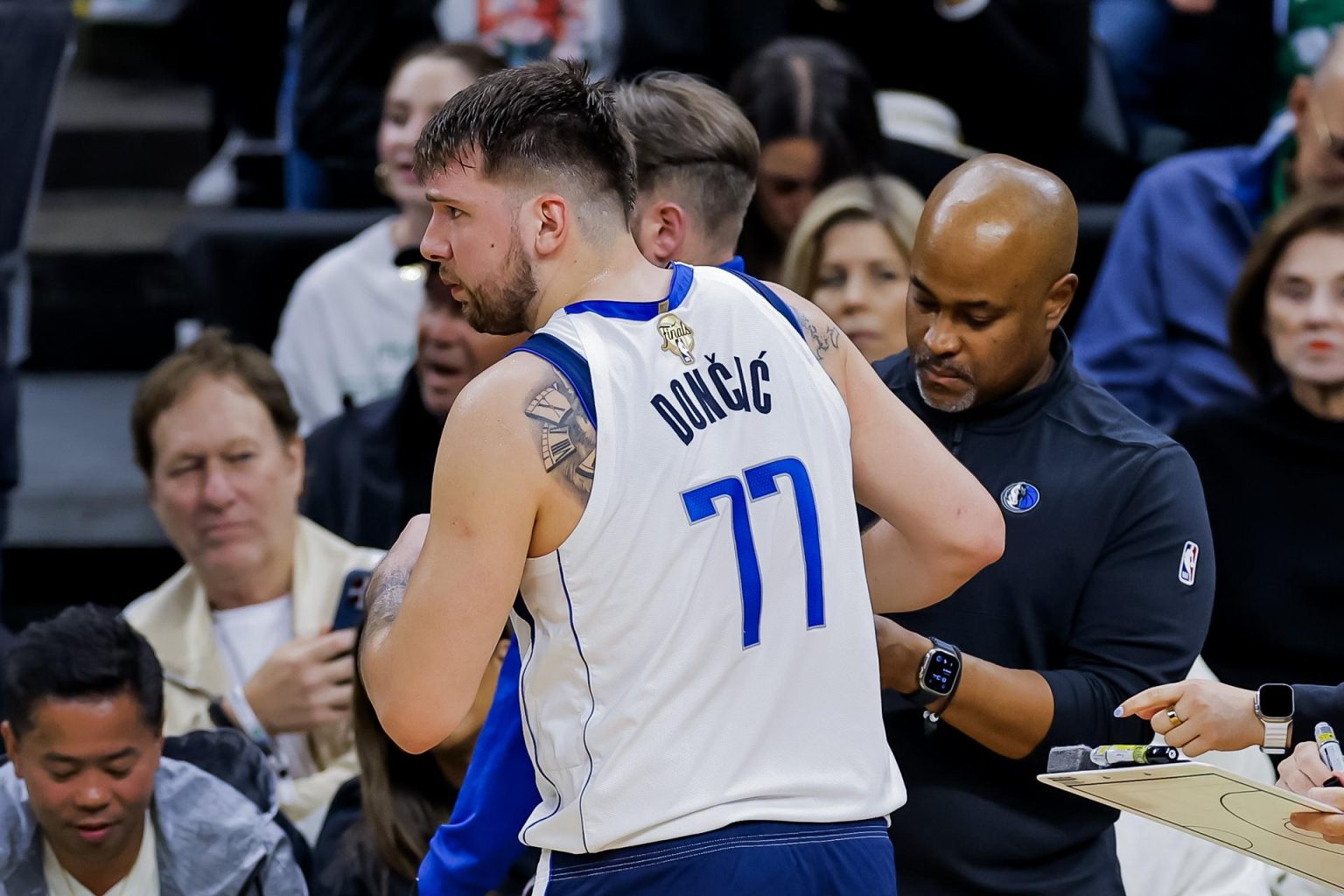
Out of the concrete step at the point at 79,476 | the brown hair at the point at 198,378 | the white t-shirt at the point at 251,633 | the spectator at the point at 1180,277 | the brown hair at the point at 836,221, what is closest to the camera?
the white t-shirt at the point at 251,633

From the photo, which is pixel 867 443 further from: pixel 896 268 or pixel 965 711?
pixel 896 268

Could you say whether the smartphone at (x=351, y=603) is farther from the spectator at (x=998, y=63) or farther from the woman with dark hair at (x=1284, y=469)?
the spectator at (x=998, y=63)

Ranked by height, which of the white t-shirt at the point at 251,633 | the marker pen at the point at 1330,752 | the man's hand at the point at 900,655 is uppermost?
the man's hand at the point at 900,655

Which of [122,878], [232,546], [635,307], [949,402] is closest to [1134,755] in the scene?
[949,402]

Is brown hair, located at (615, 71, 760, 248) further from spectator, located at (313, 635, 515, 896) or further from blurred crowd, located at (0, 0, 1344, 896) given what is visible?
spectator, located at (313, 635, 515, 896)

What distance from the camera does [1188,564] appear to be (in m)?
2.50

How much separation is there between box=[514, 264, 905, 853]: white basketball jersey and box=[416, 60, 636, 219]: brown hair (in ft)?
0.55

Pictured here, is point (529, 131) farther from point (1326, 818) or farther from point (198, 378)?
point (198, 378)

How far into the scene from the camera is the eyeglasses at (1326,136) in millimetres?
4227

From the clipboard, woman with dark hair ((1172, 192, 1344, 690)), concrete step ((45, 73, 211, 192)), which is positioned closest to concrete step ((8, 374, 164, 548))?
concrete step ((45, 73, 211, 192))

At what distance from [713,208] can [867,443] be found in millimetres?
668

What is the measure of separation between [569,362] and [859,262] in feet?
6.81

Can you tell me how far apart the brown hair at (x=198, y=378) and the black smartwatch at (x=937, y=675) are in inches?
75.9

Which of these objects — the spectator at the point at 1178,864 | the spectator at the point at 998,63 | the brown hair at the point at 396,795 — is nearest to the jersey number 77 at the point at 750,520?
the brown hair at the point at 396,795
